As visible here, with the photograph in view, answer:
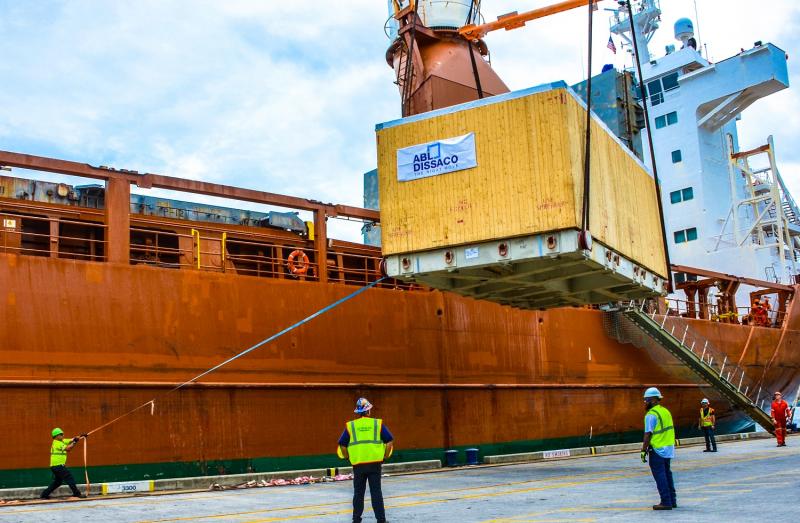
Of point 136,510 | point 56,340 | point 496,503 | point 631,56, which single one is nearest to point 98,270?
point 56,340

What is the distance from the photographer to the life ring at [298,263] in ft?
49.2

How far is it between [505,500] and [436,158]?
5328 mm

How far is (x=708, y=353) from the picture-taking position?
74.1 ft

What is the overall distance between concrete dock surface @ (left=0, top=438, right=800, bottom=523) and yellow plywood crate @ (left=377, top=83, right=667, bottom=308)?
10.5 ft

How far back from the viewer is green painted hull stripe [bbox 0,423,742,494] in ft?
36.1

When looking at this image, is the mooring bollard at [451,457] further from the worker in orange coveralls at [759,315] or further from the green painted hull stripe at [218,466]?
the worker in orange coveralls at [759,315]

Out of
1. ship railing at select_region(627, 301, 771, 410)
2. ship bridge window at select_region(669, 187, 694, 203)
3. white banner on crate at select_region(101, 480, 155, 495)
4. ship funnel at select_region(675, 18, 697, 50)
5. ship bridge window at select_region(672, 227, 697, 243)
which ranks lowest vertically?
white banner on crate at select_region(101, 480, 155, 495)

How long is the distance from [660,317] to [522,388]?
6.67 metres

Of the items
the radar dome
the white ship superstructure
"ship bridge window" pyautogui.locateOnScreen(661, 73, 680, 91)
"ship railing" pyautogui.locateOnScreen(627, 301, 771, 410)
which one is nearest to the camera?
"ship railing" pyautogui.locateOnScreen(627, 301, 771, 410)

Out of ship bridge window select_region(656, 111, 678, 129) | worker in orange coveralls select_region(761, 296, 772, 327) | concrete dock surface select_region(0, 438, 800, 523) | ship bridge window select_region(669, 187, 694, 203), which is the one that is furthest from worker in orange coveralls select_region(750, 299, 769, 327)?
concrete dock surface select_region(0, 438, 800, 523)

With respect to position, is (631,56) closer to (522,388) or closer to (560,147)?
(522,388)

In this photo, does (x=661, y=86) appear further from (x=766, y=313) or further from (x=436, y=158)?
(x=436, y=158)

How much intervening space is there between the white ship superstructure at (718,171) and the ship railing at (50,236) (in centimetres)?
2331

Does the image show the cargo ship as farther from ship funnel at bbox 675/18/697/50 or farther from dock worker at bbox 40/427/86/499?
ship funnel at bbox 675/18/697/50
